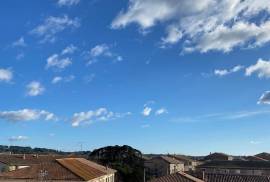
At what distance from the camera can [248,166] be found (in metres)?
116

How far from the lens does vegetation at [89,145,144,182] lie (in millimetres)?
88312

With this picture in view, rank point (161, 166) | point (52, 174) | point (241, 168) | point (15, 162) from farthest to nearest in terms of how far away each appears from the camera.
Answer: point (161, 166)
point (241, 168)
point (15, 162)
point (52, 174)

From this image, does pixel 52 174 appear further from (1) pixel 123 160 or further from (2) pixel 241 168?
(2) pixel 241 168

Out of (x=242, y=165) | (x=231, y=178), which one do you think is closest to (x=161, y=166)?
(x=242, y=165)

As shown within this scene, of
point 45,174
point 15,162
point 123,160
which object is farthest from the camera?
point 123,160

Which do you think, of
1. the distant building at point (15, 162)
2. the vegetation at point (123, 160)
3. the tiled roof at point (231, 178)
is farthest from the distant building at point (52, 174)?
the vegetation at point (123, 160)

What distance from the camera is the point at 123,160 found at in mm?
92312

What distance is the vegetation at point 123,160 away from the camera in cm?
8831

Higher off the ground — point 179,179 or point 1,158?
point 1,158

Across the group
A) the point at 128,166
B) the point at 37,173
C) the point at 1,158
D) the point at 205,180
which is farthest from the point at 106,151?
the point at 205,180

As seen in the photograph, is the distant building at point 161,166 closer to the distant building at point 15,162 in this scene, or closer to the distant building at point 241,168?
the distant building at point 241,168

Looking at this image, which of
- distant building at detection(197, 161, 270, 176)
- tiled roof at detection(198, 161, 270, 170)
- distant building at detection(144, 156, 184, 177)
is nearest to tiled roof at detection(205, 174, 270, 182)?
distant building at detection(197, 161, 270, 176)

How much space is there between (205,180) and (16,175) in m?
23.1

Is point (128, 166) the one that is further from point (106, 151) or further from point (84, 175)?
point (84, 175)
